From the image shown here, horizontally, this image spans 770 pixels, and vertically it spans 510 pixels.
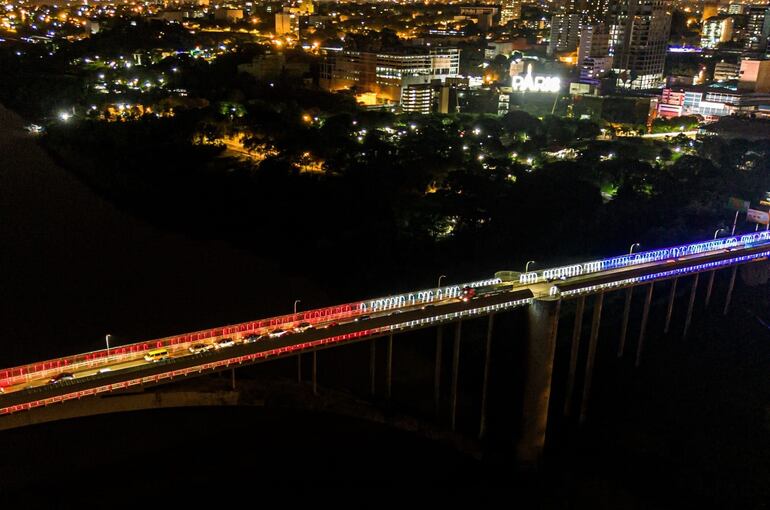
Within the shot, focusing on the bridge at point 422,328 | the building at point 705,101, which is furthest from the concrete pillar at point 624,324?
the building at point 705,101

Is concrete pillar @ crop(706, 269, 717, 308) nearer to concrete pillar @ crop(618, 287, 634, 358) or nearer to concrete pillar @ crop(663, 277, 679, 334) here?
concrete pillar @ crop(663, 277, 679, 334)

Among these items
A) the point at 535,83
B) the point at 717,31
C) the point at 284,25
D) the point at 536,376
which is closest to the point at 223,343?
the point at 536,376

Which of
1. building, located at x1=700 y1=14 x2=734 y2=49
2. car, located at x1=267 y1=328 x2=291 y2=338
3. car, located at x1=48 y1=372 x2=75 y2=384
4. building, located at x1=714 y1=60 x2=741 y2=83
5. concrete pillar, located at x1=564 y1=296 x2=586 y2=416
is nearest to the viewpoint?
car, located at x1=48 y1=372 x2=75 y2=384

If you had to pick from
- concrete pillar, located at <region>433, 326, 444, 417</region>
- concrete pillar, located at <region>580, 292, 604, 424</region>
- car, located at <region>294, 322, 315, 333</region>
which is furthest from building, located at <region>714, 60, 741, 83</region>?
car, located at <region>294, 322, 315, 333</region>

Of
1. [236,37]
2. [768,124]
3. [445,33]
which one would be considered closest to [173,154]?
[768,124]

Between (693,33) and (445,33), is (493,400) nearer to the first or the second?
(445,33)
